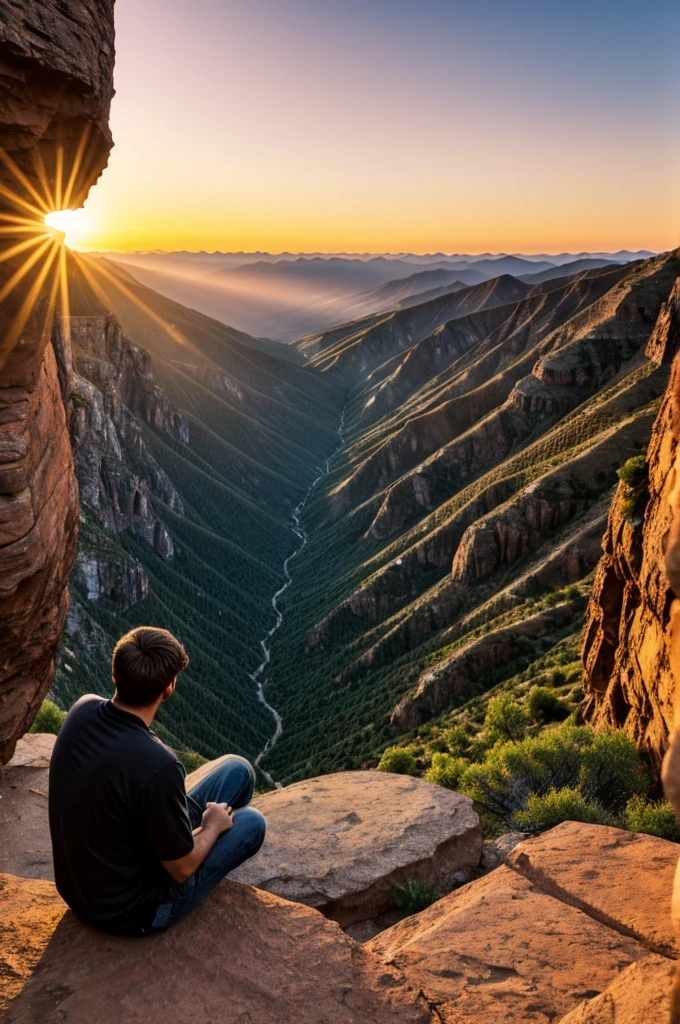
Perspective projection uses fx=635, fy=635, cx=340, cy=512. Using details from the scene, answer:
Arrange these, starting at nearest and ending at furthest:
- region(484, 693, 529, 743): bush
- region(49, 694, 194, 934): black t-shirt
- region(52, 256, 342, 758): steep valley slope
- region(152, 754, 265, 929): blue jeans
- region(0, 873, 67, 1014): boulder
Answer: region(49, 694, 194, 934): black t-shirt → region(0, 873, 67, 1014): boulder → region(152, 754, 265, 929): blue jeans → region(484, 693, 529, 743): bush → region(52, 256, 342, 758): steep valley slope

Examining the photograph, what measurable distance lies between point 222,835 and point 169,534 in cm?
10639

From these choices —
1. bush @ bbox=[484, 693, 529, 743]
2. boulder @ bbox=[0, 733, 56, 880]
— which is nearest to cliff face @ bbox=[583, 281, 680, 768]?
bush @ bbox=[484, 693, 529, 743]

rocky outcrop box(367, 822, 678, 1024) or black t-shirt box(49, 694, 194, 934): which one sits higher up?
black t-shirt box(49, 694, 194, 934)

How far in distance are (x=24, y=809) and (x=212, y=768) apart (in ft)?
25.3

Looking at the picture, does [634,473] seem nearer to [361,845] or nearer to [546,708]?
[546,708]

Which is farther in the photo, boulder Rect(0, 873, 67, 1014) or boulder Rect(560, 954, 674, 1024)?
boulder Rect(0, 873, 67, 1014)

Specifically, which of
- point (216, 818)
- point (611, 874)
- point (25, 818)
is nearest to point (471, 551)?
point (25, 818)

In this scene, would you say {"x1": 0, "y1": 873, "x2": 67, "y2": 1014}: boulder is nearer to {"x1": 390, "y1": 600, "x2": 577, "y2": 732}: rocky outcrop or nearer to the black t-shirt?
the black t-shirt

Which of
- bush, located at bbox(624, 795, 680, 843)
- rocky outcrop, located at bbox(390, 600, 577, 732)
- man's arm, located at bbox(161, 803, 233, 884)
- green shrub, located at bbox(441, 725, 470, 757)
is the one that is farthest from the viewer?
rocky outcrop, located at bbox(390, 600, 577, 732)

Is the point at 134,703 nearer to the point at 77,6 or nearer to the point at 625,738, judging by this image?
the point at 77,6

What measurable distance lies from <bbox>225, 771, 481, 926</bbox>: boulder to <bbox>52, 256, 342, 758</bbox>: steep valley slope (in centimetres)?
1229

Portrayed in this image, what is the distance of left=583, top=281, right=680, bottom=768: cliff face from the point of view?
1501cm

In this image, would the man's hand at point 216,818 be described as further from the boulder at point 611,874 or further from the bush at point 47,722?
the bush at point 47,722

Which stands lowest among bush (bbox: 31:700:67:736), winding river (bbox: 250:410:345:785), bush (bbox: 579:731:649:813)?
winding river (bbox: 250:410:345:785)
